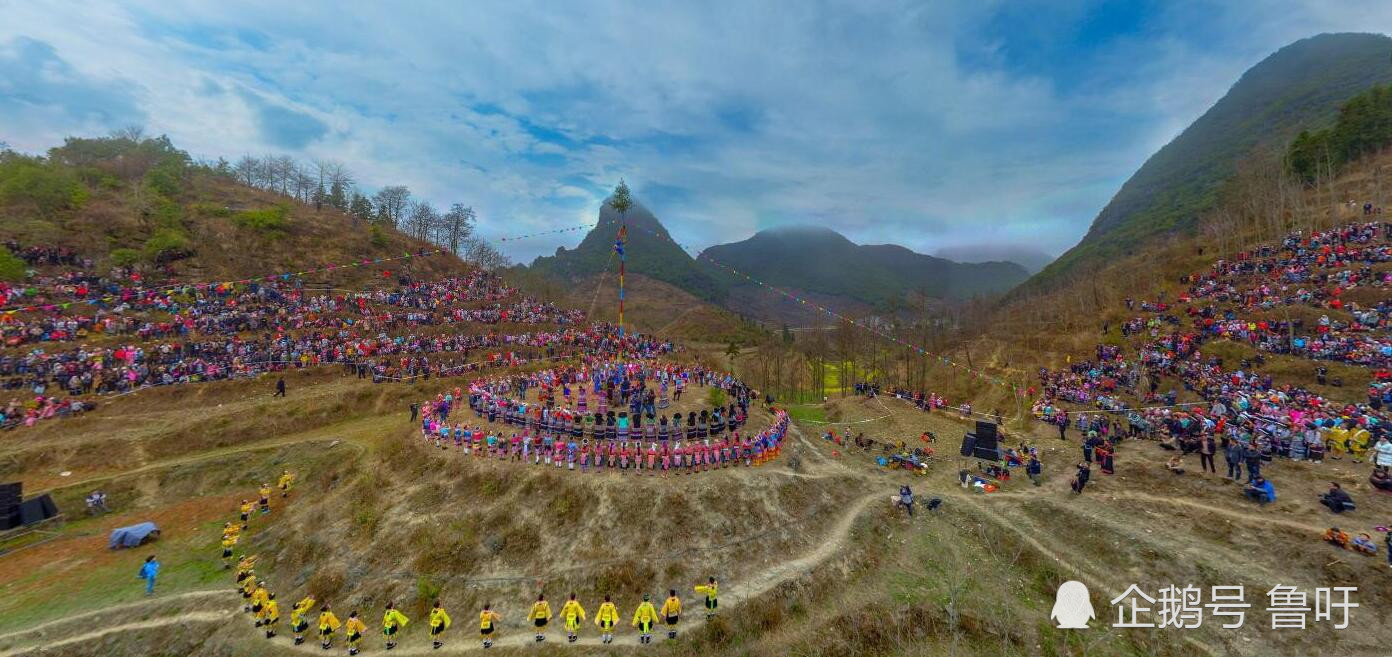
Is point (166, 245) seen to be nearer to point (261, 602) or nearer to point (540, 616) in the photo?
point (261, 602)

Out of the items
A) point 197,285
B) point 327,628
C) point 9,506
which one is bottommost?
point 327,628

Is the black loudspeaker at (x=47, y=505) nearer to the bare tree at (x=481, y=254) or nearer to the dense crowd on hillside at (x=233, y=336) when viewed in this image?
the dense crowd on hillside at (x=233, y=336)

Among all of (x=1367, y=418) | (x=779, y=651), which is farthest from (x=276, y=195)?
(x=1367, y=418)

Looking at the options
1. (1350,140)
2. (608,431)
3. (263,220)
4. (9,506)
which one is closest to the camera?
(9,506)

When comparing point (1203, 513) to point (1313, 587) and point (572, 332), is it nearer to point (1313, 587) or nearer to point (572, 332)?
point (1313, 587)

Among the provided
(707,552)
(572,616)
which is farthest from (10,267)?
(707,552)

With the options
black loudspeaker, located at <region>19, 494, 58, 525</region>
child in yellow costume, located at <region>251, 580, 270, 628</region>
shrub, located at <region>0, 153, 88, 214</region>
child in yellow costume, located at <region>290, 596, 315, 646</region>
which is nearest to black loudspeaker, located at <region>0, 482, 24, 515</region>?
black loudspeaker, located at <region>19, 494, 58, 525</region>

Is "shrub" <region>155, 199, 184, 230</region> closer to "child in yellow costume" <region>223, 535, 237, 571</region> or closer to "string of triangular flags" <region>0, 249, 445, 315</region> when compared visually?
"string of triangular flags" <region>0, 249, 445, 315</region>
